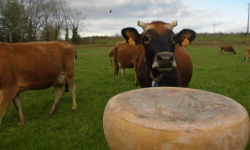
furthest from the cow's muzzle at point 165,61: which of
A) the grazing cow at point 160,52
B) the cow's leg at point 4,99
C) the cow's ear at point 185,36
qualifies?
the cow's leg at point 4,99

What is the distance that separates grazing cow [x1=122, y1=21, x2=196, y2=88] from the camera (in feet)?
8.24

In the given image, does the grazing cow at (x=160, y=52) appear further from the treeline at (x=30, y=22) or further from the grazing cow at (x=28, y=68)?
the treeline at (x=30, y=22)

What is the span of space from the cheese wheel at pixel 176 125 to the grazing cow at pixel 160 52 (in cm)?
117

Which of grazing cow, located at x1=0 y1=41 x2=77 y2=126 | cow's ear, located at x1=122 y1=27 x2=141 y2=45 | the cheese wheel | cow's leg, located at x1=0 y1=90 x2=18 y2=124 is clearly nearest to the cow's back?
grazing cow, located at x1=0 y1=41 x2=77 y2=126

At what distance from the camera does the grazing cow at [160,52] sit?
8.24ft

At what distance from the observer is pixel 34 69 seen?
3.39 meters

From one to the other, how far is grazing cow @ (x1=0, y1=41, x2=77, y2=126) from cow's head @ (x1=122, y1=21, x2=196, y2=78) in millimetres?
1697

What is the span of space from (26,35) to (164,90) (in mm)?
40144

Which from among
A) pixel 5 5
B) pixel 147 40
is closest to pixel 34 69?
pixel 147 40

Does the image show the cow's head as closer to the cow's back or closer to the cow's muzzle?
the cow's muzzle

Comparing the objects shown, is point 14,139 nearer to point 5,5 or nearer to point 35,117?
point 35,117

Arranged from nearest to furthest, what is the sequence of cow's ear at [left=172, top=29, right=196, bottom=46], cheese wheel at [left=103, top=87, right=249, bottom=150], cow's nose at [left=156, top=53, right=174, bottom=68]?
1. cheese wheel at [left=103, top=87, right=249, bottom=150]
2. cow's nose at [left=156, top=53, right=174, bottom=68]
3. cow's ear at [left=172, top=29, right=196, bottom=46]

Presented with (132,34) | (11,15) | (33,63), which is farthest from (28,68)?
(11,15)

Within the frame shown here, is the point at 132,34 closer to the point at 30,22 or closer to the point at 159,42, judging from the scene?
the point at 159,42
